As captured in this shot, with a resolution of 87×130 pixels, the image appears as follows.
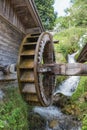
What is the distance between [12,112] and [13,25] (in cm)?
309

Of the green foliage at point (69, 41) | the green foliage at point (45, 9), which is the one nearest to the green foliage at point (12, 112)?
the green foliage at point (69, 41)

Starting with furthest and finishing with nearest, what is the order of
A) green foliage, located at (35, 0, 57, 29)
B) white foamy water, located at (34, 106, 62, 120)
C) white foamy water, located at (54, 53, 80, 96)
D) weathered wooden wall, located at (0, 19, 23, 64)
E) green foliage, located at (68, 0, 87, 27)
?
green foliage, located at (35, 0, 57, 29) < green foliage, located at (68, 0, 87, 27) < white foamy water, located at (54, 53, 80, 96) < white foamy water, located at (34, 106, 62, 120) < weathered wooden wall, located at (0, 19, 23, 64)

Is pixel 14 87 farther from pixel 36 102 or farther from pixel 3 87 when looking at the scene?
pixel 36 102

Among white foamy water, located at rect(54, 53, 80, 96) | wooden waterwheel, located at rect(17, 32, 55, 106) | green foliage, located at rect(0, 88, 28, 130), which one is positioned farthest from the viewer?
white foamy water, located at rect(54, 53, 80, 96)

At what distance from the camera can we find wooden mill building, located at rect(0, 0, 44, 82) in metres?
7.19

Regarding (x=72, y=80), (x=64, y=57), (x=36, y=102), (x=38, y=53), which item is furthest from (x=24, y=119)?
(x=64, y=57)

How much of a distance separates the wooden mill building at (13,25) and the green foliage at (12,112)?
0.61 metres

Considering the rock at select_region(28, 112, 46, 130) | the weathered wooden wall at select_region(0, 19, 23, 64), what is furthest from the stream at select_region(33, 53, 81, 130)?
the weathered wooden wall at select_region(0, 19, 23, 64)

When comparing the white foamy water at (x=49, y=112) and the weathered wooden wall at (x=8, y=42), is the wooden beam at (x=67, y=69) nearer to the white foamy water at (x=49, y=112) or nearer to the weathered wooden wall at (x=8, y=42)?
the weathered wooden wall at (x=8, y=42)

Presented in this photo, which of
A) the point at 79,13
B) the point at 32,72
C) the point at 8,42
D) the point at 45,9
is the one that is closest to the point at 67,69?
the point at 32,72

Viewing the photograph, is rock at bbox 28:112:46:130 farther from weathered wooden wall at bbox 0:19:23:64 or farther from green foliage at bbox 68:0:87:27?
green foliage at bbox 68:0:87:27

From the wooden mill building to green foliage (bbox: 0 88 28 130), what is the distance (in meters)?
0.61

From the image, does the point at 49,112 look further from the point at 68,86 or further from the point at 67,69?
the point at 67,69

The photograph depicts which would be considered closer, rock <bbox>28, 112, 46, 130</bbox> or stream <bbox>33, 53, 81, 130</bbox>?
rock <bbox>28, 112, 46, 130</bbox>
